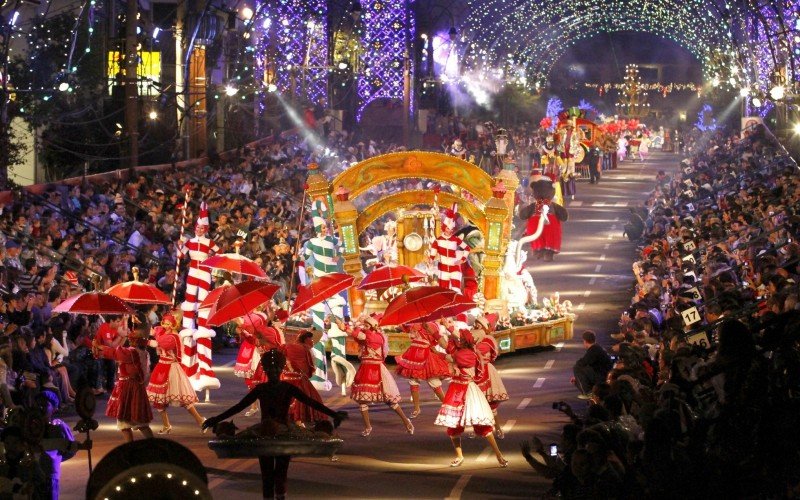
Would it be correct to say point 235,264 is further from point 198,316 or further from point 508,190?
point 508,190

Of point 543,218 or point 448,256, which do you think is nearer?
point 448,256

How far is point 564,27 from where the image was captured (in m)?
98.4

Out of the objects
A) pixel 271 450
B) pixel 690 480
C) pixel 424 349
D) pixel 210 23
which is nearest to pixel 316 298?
pixel 424 349

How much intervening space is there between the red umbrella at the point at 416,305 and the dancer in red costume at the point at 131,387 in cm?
316

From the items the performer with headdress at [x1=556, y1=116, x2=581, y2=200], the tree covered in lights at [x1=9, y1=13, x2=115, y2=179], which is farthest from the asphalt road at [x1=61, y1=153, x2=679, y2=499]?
the performer with headdress at [x1=556, y1=116, x2=581, y2=200]

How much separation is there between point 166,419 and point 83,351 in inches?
126

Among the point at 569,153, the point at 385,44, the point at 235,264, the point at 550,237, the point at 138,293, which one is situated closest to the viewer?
the point at 138,293

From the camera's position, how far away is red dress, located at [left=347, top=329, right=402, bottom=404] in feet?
66.4

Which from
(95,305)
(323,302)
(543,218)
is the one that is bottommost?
(323,302)

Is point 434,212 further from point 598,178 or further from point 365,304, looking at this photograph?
point 598,178

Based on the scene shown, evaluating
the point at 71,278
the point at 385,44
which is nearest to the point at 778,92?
the point at 71,278

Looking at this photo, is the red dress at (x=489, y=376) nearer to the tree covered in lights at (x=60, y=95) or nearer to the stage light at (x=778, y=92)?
the tree covered in lights at (x=60, y=95)

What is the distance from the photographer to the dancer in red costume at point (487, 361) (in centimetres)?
1839

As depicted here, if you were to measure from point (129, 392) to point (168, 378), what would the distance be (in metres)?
1.55
